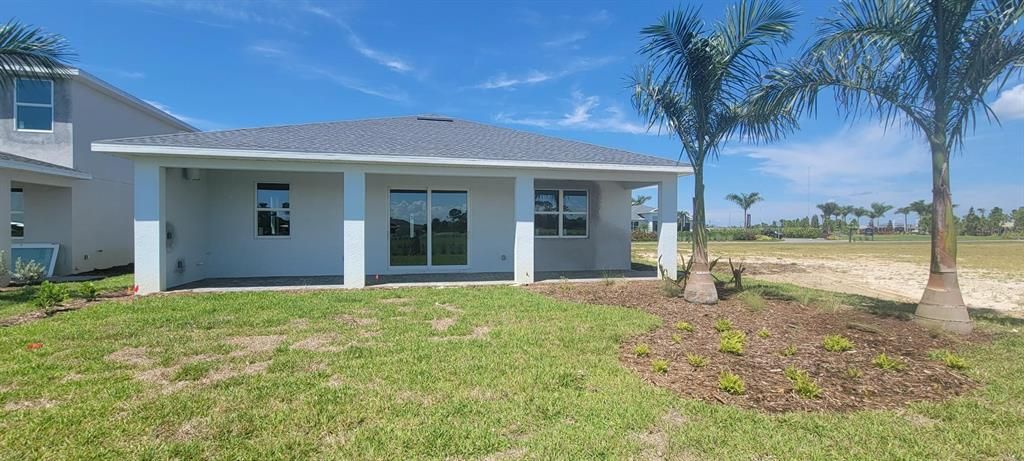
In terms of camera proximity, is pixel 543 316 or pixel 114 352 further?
pixel 543 316

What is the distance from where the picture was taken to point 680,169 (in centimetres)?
1079

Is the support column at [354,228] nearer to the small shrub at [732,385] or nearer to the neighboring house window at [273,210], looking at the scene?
the neighboring house window at [273,210]

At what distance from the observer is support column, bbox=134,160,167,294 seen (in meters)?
8.39

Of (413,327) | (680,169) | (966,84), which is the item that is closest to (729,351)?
(413,327)

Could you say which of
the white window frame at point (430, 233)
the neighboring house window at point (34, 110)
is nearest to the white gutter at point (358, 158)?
the white window frame at point (430, 233)

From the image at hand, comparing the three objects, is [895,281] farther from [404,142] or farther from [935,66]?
[404,142]

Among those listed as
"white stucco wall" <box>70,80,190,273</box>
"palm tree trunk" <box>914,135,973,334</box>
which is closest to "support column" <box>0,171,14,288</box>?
"white stucco wall" <box>70,80,190,273</box>

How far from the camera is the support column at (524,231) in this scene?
33.7 feet

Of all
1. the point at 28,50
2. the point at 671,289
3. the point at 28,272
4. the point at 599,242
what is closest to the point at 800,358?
the point at 671,289

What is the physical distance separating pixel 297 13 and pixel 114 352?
30.4ft

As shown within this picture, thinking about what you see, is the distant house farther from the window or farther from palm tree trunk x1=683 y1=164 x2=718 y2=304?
palm tree trunk x1=683 y1=164 x2=718 y2=304

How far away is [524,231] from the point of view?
10297 mm

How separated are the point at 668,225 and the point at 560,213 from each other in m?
3.36

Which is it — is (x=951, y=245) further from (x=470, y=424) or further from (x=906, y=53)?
(x=470, y=424)
